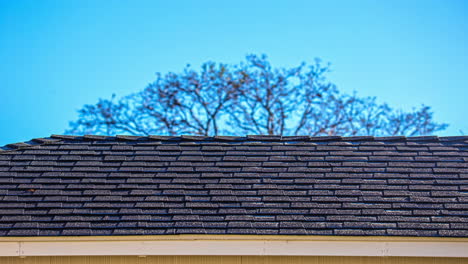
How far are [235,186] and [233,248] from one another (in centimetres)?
108

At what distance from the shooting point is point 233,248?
613cm

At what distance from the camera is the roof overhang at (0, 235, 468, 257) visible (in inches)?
240

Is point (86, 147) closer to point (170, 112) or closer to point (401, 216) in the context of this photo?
point (401, 216)

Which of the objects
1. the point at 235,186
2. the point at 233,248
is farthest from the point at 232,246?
the point at 235,186

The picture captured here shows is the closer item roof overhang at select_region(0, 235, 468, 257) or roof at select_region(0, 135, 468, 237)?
roof overhang at select_region(0, 235, 468, 257)

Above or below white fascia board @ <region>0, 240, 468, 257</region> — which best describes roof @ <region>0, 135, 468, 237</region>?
above

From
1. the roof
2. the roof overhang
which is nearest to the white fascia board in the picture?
the roof overhang

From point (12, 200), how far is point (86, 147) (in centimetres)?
150

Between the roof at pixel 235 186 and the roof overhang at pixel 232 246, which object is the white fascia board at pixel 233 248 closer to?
the roof overhang at pixel 232 246

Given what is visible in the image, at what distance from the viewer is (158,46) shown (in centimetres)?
3189

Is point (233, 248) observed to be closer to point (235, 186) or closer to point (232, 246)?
point (232, 246)

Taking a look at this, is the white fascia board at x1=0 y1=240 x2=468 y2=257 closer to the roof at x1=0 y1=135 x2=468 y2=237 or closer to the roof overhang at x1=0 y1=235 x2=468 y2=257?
the roof overhang at x1=0 y1=235 x2=468 y2=257

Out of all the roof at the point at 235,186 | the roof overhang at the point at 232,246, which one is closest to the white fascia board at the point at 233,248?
the roof overhang at the point at 232,246

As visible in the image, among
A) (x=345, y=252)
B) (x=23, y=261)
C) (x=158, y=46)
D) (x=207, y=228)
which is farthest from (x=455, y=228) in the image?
(x=158, y=46)
